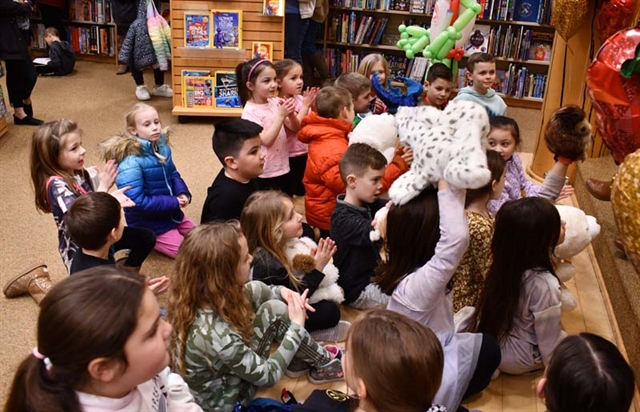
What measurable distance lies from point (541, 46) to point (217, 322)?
527cm

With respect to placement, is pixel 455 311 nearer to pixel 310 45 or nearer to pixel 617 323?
pixel 617 323

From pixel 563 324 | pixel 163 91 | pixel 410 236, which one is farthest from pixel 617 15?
pixel 163 91

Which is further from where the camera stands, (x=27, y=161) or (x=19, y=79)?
(x=19, y=79)

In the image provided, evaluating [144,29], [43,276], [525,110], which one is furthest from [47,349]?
[525,110]

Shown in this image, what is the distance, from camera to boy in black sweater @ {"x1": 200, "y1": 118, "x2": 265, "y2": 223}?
295cm

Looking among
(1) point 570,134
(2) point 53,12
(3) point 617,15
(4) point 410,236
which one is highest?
(3) point 617,15

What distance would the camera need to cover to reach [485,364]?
2.24m

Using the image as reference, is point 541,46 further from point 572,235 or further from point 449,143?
point 449,143

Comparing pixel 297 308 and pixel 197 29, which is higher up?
pixel 197 29

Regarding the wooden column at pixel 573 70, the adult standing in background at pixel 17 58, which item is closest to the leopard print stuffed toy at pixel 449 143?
the wooden column at pixel 573 70

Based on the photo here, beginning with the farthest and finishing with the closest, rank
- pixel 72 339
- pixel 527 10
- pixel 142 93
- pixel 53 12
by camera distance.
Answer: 1. pixel 53 12
2. pixel 527 10
3. pixel 142 93
4. pixel 72 339

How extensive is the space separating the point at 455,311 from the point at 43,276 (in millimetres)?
1840

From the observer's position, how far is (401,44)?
14.5ft

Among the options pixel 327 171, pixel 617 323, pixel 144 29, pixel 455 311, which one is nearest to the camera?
pixel 455 311
